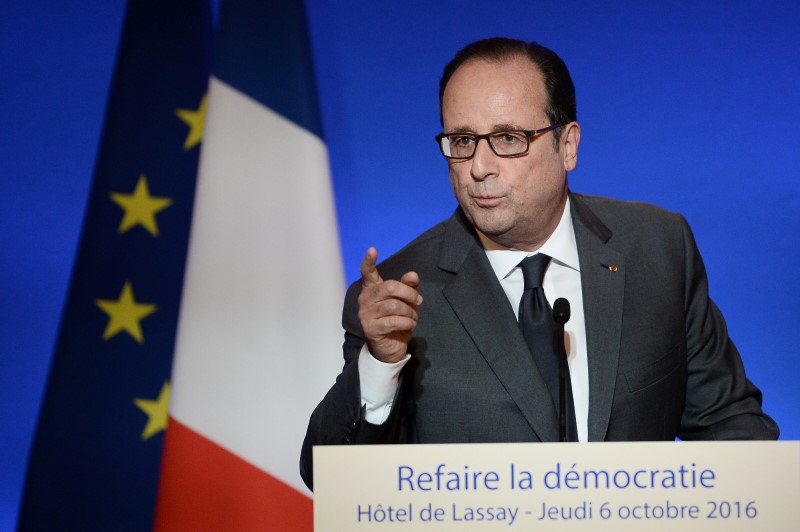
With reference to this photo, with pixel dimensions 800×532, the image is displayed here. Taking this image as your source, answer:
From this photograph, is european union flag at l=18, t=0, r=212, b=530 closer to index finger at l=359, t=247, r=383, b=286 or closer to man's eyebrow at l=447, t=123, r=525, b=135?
man's eyebrow at l=447, t=123, r=525, b=135

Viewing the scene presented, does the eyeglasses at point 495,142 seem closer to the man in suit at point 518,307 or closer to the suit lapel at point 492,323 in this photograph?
the man in suit at point 518,307

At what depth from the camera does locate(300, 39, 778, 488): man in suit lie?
163 centimetres

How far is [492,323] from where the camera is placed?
169 centimetres

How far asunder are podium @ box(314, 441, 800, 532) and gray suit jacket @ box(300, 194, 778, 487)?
39cm

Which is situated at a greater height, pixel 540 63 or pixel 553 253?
pixel 540 63

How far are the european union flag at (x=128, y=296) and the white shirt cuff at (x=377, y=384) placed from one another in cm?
153

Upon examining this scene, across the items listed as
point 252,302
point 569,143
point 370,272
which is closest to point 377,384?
point 370,272

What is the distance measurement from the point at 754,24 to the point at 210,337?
2.04m

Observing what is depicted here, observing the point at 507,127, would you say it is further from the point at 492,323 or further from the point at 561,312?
the point at 561,312

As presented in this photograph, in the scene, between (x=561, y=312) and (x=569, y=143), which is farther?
(x=569, y=143)

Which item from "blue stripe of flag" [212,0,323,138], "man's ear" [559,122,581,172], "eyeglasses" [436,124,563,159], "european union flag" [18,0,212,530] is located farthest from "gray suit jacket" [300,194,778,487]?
"european union flag" [18,0,212,530]

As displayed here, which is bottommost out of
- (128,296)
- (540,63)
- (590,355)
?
(590,355)

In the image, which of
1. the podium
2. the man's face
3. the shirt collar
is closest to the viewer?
the podium

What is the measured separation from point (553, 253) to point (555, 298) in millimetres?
101
